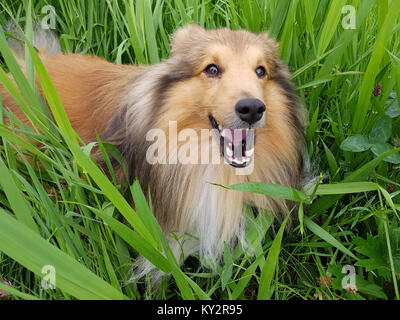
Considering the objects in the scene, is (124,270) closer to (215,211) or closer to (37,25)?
(215,211)

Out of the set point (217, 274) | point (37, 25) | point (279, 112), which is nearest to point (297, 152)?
point (279, 112)

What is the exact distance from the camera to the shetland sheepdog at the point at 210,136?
190 centimetres

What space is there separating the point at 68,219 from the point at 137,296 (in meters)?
0.43

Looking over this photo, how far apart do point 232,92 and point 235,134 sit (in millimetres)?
183

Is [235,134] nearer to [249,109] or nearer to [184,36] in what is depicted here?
[249,109]

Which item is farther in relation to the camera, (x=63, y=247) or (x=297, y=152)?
(x=297, y=152)

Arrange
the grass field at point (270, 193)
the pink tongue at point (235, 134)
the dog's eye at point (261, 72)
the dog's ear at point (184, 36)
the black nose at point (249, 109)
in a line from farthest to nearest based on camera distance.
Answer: the dog's ear at point (184, 36) < the dog's eye at point (261, 72) < the pink tongue at point (235, 134) < the black nose at point (249, 109) < the grass field at point (270, 193)

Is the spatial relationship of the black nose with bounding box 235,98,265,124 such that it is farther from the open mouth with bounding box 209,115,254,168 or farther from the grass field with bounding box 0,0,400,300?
the grass field with bounding box 0,0,400,300

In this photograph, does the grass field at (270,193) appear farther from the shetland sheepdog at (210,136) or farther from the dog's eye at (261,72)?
the dog's eye at (261,72)

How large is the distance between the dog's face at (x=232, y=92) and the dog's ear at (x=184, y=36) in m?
0.03

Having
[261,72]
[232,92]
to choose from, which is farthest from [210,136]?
[261,72]

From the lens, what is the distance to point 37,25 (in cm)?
303

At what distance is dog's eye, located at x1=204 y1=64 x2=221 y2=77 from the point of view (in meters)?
1.94

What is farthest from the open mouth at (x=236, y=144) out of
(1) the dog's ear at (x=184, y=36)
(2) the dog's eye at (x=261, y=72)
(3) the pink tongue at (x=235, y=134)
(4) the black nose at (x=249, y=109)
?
(1) the dog's ear at (x=184, y=36)
